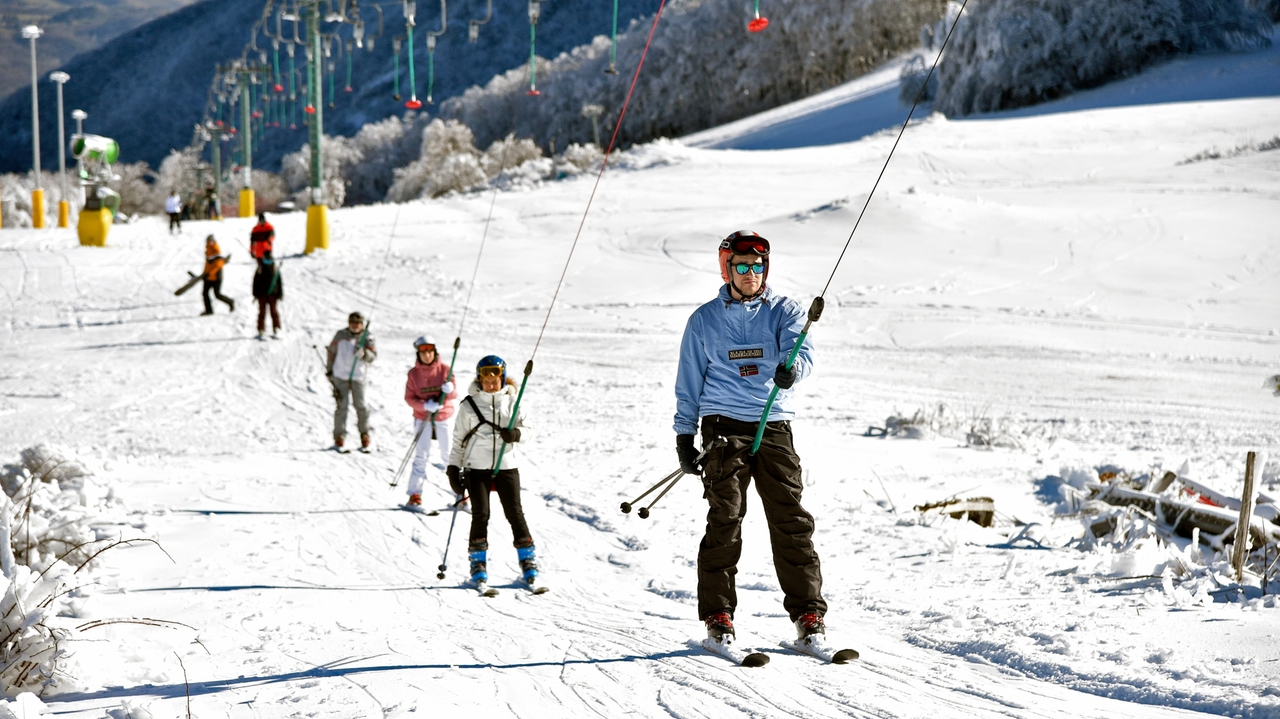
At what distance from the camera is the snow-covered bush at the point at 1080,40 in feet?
148

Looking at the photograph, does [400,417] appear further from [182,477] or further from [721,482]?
[721,482]

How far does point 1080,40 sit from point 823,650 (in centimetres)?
4688

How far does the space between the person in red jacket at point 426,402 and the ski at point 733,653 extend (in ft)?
14.6

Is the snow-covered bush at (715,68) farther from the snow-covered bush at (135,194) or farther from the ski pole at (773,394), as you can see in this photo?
the ski pole at (773,394)

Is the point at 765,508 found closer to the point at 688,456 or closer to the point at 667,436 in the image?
the point at 688,456

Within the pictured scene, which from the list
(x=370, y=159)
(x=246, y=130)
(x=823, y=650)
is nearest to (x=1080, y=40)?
(x=246, y=130)

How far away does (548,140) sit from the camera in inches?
2997

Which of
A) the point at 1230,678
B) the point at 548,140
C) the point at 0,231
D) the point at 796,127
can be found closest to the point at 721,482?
the point at 1230,678

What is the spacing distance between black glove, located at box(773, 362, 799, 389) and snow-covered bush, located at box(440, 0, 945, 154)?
6408 centimetres

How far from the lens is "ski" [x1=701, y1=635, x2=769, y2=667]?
4805 millimetres

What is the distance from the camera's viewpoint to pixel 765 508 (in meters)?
4.92

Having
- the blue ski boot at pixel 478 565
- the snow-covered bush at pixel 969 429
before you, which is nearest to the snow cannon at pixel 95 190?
the snow-covered bush at pixel 969 429

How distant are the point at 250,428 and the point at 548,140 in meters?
65.8

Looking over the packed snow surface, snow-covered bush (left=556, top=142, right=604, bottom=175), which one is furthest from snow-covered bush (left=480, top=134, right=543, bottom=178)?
the packed snow surface
